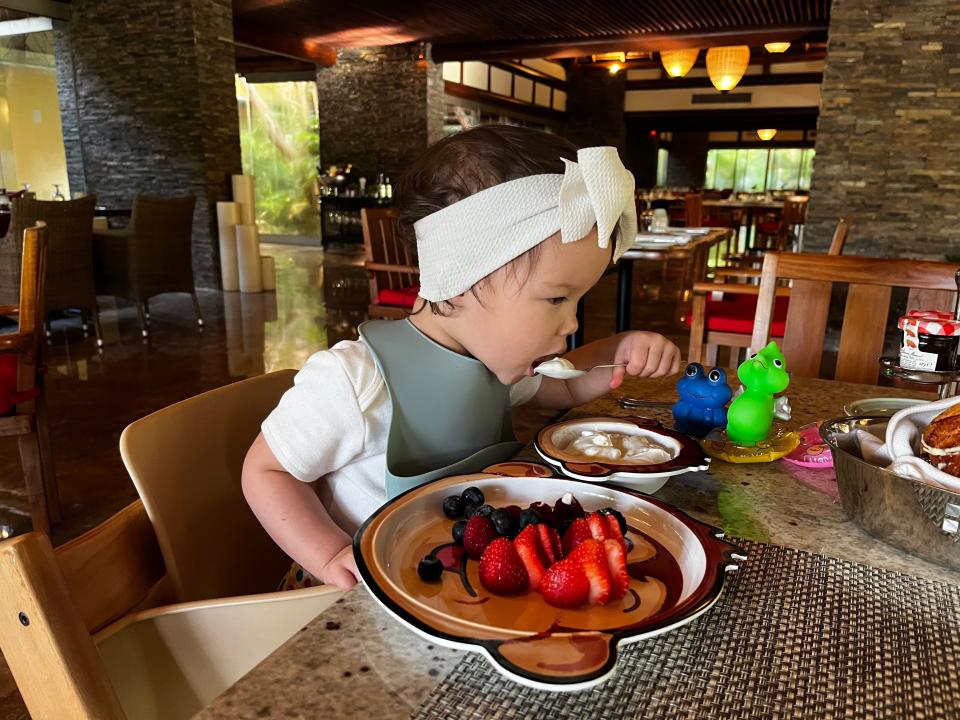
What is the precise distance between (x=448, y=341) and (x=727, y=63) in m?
8.10

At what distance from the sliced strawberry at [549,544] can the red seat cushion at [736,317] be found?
2572 mm

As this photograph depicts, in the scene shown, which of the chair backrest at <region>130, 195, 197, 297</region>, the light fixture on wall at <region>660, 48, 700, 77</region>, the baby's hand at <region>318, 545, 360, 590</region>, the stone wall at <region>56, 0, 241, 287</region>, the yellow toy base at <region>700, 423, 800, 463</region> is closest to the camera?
the baby's hand at <region>318, 545, 360, 590</region>

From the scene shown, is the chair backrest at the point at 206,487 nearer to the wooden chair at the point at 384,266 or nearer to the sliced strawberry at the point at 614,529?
the sliced strawberry at the point at 614,529

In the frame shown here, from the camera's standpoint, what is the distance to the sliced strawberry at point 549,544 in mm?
619

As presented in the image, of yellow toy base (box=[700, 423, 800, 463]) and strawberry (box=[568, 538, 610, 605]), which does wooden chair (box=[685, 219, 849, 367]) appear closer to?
yellow toy base (box=[700, 423, 800, 463])

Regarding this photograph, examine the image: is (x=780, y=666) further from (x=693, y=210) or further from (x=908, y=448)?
(x=693, y=210)

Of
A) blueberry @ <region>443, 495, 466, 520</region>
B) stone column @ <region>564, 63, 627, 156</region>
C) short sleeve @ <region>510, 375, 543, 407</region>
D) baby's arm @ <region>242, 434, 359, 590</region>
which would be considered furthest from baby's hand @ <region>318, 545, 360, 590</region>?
stone column @ <region>564, 63, 627, 156</region>

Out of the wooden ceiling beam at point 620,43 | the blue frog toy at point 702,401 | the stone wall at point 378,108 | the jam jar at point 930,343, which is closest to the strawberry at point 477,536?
the blue frog toy at point 702,401

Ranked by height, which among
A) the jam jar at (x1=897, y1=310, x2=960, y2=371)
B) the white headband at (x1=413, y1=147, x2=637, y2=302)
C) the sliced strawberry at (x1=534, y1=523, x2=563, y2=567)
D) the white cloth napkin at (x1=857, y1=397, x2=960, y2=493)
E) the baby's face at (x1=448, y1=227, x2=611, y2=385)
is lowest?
the sliced strawberry at (x1=534, y1=523, x2=563, y2=567)

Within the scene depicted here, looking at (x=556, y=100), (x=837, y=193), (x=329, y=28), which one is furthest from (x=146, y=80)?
(x=556, y=100)

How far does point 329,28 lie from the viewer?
29.6 ft

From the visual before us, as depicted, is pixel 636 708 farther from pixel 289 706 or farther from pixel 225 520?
pixel 225 520

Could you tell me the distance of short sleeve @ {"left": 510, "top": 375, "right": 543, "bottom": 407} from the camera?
1.14 meters

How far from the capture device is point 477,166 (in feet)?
2.77
